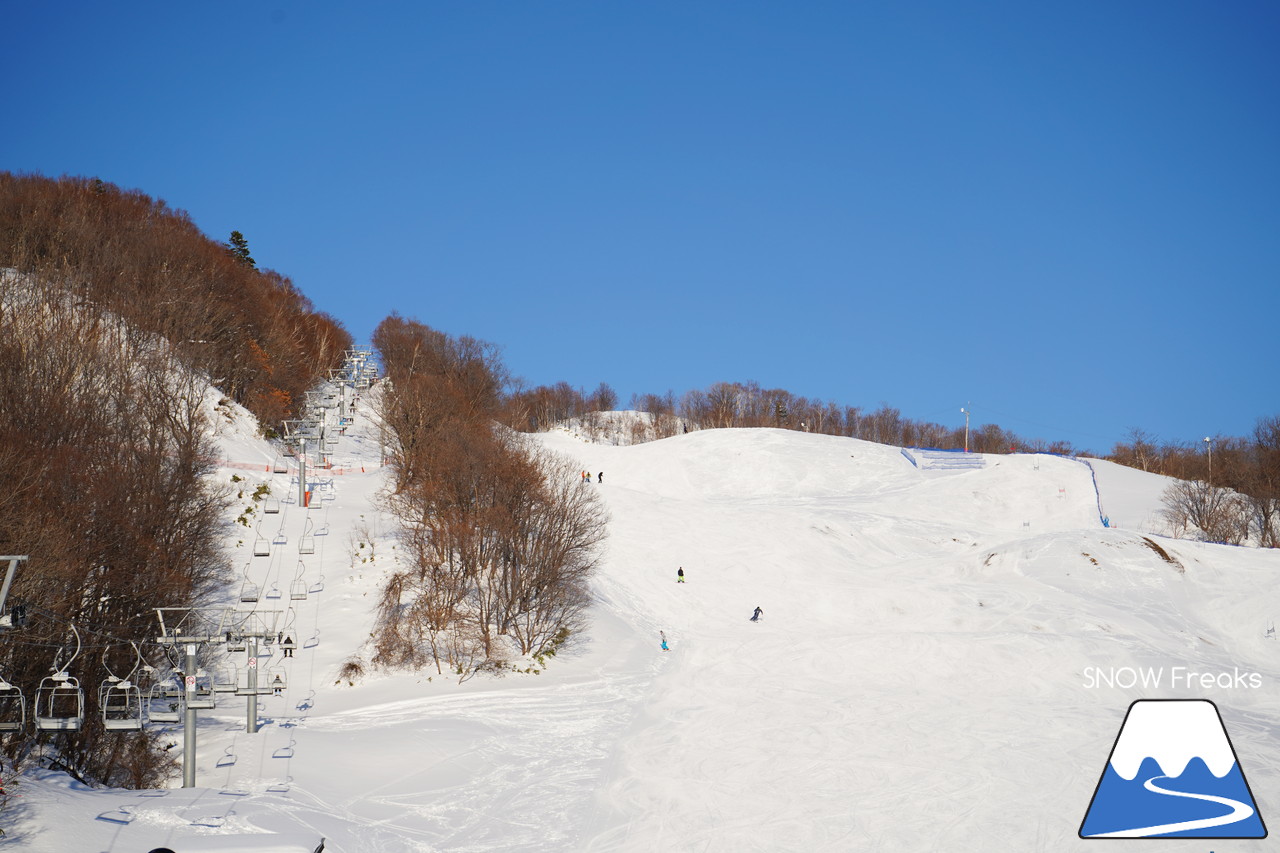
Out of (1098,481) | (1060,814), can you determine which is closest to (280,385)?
(1060,814)

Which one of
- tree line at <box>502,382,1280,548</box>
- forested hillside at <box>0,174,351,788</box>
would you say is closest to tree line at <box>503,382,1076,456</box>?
tree line at <box>502,382,1280,548</box>

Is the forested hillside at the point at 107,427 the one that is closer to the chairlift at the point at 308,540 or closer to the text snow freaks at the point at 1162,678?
the chairlift at the point at 308,540

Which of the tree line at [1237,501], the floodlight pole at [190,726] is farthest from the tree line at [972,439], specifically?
the floodlight pole at [190,726]

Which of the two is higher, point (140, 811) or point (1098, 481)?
point (1098, 481)

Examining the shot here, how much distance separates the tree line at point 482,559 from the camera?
44.4 m

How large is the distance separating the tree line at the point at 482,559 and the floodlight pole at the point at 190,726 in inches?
574

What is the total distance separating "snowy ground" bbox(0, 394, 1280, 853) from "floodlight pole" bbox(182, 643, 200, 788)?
80 centimetres

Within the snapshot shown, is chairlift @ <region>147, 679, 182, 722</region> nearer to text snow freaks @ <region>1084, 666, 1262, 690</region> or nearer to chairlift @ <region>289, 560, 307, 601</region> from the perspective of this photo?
chairlift @ <region>289, 560, 307, 601</region>

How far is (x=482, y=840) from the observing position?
26.3 meters

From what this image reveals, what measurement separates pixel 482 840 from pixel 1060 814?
52.8 feet

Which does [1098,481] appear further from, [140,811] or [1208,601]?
[140,811]

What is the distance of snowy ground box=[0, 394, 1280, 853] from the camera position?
2639 centimetres

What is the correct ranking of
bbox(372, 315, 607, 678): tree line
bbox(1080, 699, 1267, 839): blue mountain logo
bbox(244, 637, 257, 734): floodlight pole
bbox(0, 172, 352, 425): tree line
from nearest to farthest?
bbox(1080, 699, 1267, 839): blue mountain logo → bbox(244, 637, 257, 734): floodlight pole → bbox(372, 315, 607, 678): tree line → bbox(0, 172, 352, 425): tree line

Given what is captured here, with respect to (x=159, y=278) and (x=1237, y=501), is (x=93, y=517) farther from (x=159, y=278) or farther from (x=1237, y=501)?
(x=1237, y=501)
